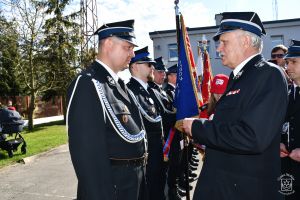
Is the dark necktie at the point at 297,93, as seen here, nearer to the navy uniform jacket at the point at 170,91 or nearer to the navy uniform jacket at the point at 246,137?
the navy uniform jacket at the point at 246,137

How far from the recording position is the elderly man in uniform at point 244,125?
206cm

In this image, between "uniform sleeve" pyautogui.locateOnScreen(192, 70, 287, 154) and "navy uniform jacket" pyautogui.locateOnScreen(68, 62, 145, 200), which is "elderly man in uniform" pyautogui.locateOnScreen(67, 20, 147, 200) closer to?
"navy uniform jacket" pyautogui.locateOnScreen(68, 62, 145, 200)

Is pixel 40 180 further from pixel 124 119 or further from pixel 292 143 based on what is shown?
pixel 292 143

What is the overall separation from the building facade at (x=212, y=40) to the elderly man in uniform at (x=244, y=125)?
83.1ft

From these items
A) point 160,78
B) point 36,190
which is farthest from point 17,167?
point 160,78

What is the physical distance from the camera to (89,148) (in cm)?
222

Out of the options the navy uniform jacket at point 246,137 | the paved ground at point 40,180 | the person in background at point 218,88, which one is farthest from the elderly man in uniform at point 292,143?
the paved ground at point 40,180

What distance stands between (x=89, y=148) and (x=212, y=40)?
2862cm

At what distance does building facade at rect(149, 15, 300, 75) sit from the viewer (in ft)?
91.6

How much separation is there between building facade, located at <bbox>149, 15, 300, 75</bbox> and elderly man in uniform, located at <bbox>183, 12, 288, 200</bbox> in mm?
25314

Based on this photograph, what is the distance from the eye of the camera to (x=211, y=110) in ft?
12.6

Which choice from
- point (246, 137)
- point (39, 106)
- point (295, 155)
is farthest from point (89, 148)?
point (39, 106)

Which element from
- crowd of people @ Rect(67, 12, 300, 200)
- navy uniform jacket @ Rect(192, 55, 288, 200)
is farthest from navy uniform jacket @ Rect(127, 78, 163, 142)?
navy uniform jacket @ Rect(192, 55, 288, 200)

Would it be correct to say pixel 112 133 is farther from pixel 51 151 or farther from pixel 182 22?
pixel 51 151
